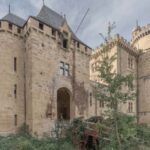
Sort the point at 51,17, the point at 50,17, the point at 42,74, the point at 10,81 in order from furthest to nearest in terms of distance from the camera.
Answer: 1. the point at 51,17
2. the point at 50,17
3. the point at 42,74
4. the point at 10,81

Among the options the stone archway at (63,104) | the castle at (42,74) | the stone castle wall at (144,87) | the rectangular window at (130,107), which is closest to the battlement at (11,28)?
the castle at (42,74)

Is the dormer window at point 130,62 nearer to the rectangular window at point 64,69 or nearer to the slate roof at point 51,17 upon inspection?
the slate roof at point 51,17

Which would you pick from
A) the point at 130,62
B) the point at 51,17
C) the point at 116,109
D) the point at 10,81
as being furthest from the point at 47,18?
A: the point at 116,109

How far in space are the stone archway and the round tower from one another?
1490 cm

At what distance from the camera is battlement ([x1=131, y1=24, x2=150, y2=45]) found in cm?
3897

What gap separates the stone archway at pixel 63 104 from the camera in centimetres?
2815

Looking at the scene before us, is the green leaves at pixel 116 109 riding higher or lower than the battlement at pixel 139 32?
lower

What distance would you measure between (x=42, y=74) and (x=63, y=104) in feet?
19.6

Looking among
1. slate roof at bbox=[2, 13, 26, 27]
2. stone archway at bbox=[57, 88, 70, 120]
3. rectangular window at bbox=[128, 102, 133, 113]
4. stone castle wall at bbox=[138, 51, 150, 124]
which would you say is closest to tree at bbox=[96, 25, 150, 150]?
stone archway at bbox=[57, 88, 70, 120]

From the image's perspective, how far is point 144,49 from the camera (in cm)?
3859

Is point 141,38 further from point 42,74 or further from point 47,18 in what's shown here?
point 42,74

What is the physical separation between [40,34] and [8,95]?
5.85 m

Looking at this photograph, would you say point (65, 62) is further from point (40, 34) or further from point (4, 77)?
point (4, 77)

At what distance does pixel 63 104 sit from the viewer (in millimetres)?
29172
